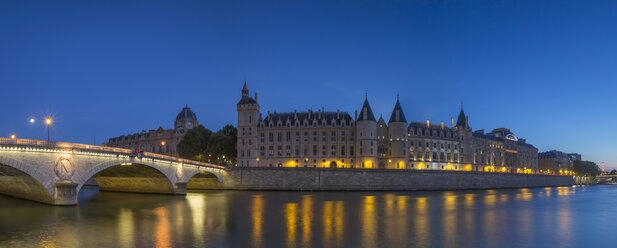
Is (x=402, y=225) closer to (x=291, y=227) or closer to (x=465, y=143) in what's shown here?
(x=291, y=227)

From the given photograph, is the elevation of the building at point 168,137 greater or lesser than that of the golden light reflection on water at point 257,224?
greater

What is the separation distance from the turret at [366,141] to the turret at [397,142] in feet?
21.9

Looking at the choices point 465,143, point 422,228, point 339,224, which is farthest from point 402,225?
point 465,143

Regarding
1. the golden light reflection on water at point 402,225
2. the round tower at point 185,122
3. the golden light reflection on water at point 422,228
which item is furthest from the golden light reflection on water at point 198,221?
the round tower at point 185,122

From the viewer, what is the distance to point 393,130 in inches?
4363

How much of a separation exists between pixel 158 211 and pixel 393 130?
256ft

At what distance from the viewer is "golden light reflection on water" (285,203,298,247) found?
89.2ft

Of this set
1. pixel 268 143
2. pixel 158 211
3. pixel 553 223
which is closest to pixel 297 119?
pixel 268 143

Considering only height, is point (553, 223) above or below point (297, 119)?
below

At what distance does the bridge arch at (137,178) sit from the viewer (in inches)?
2297

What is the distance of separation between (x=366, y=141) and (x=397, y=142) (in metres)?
10.1

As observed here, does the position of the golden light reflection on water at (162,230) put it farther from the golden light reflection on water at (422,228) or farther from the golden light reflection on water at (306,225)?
the golden light reflection on water at (422,228)

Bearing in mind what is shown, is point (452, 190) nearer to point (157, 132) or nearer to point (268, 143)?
point (268, 143)

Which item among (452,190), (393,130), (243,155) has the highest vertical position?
(393,130)
